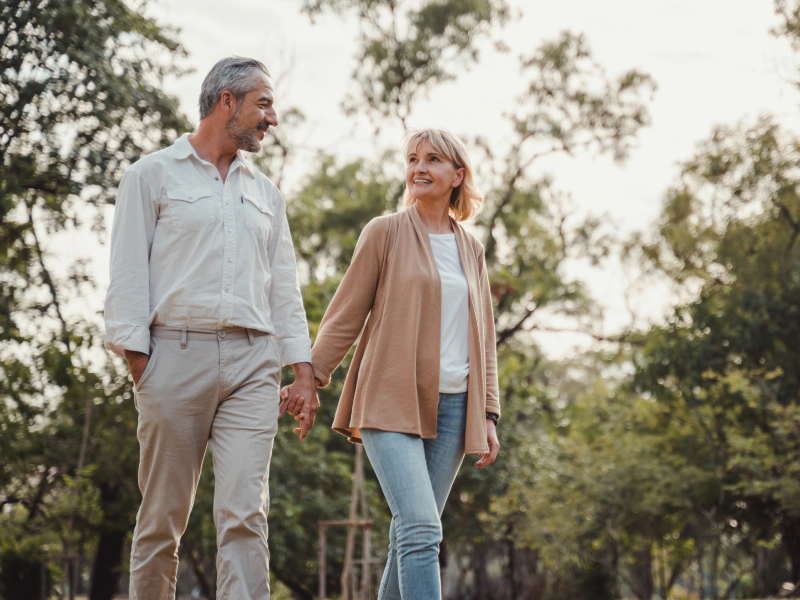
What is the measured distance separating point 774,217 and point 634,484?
5.99 metres

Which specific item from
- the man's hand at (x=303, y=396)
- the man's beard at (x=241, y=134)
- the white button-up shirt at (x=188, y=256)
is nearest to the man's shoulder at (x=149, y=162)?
the white button-up shirt at (x=188, y=256)

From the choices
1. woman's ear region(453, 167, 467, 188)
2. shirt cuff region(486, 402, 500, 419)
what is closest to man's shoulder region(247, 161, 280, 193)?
woman's ear region(453, 167, 467, 188)

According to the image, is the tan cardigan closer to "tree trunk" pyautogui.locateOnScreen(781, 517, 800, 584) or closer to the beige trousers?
the beige trousers

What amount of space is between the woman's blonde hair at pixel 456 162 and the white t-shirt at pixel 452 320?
270 millimetres

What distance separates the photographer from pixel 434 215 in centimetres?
378

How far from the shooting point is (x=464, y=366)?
138 inches

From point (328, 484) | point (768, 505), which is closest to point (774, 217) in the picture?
point (768, 505)

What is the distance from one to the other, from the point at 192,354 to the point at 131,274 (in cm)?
34

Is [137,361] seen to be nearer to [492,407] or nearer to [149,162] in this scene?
[149,162]

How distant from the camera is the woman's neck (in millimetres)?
3754

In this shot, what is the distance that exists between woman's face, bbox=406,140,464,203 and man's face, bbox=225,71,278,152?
2.18ft

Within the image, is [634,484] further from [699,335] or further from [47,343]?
[47,343]

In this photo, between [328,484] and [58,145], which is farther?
[328,484]

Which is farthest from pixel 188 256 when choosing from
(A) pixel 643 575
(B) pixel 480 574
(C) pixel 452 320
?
(A) pixel 643 575
